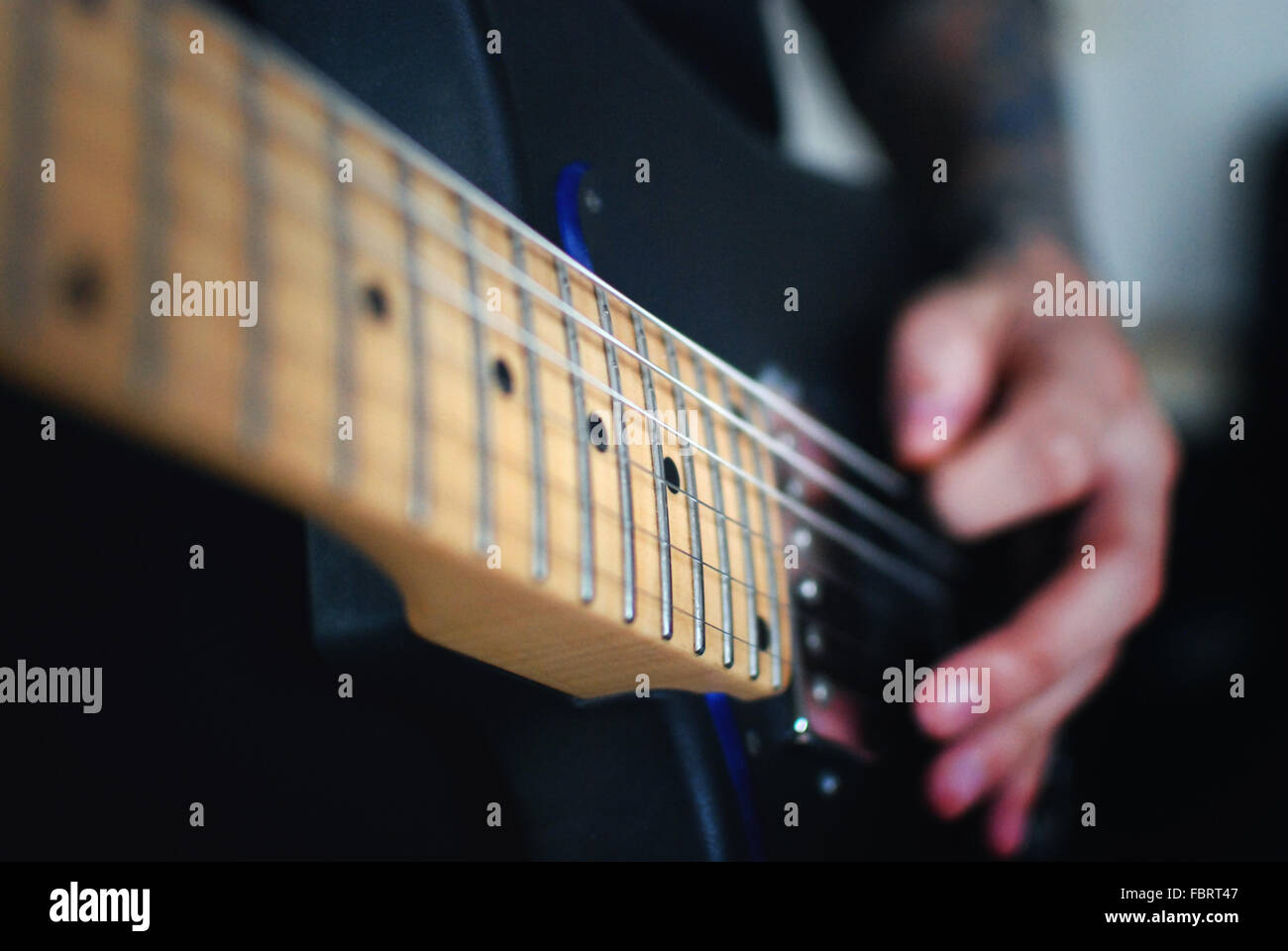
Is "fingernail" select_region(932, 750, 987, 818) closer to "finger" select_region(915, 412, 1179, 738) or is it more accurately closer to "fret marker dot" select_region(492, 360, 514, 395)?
"finger" select_region(915, 412, 1179, 738)

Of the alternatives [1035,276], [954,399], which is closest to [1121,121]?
[1035,276]

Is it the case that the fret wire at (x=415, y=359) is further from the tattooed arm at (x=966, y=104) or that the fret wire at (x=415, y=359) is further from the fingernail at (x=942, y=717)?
the tattooed arm at (x=966, y=104)

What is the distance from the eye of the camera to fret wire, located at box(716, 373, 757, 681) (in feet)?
1.05

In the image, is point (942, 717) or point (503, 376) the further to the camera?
point (942, 717)

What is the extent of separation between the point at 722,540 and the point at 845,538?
6.6 inches

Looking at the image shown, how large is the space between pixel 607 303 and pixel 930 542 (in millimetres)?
337

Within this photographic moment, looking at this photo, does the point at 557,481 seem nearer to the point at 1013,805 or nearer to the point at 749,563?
the point at 749,563

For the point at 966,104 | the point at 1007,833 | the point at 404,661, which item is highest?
the point at 966,104

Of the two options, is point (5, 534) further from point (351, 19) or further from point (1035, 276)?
point (1035, 276)

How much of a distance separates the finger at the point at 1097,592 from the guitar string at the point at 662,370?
74 millimetres

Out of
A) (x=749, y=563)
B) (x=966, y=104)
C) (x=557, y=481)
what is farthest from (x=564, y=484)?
(x=966, y=104)

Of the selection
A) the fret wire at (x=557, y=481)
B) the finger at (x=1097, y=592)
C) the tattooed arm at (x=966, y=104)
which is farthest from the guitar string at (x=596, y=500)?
the tattooed arm at (x=966, y=104)

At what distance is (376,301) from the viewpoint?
0.20 metres

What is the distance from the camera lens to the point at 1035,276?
0.69 meters
